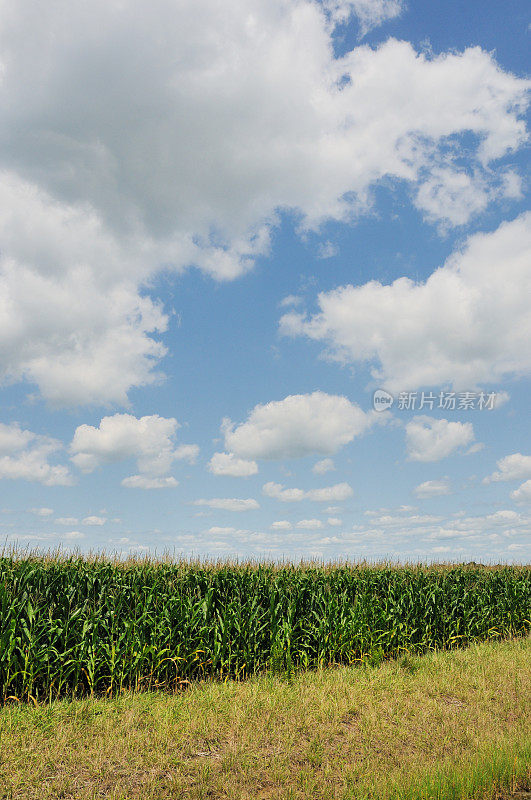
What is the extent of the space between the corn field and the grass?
0.65m

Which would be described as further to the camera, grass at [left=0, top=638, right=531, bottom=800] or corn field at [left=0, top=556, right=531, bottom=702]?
corn field at [left=0, top=556, right=531, bottom=702]

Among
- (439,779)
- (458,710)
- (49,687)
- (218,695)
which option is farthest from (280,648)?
(439,779)

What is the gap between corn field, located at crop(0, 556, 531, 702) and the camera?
1040cm

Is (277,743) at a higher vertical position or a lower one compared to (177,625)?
lower

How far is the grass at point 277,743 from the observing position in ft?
23.5

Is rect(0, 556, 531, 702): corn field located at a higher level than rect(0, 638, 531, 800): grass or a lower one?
higher

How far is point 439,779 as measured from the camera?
7008 millimetres

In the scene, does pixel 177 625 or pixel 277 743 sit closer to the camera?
pixel 277 743

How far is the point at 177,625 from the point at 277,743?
3.74 metres

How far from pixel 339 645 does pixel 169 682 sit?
15.6 ft

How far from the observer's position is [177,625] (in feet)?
37.8

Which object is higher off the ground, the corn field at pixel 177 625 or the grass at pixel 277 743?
the corn field at pixel 177 625

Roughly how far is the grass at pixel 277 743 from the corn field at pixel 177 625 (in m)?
0.65

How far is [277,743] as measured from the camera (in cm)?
848
